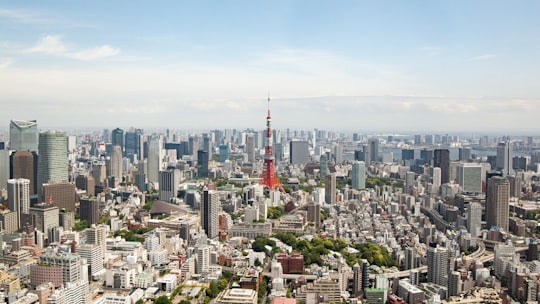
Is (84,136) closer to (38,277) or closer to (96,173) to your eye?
(96,173)

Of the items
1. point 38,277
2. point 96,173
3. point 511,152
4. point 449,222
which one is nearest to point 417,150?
point 511,152

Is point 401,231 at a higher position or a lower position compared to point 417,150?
lower

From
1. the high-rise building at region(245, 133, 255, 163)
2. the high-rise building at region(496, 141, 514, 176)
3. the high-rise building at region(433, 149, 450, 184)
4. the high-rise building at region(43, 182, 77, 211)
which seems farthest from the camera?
the high-rise building at region(245, 133, 255, 163)

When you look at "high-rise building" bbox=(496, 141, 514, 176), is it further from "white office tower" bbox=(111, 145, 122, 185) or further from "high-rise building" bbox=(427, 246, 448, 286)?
"white office tower" bbox=(111, 145, 122, 185)

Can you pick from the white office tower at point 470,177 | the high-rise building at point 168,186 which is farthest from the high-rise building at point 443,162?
the high-rise building at point 168,186

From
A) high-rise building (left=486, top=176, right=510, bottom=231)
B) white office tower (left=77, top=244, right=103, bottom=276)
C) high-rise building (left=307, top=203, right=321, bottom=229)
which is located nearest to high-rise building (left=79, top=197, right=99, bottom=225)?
white office tower (left=77, top=244, right=103, bottom=276)

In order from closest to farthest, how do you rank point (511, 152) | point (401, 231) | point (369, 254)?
1. point (369, 254)
2. point (401, 231)
3. point (511, 152)
